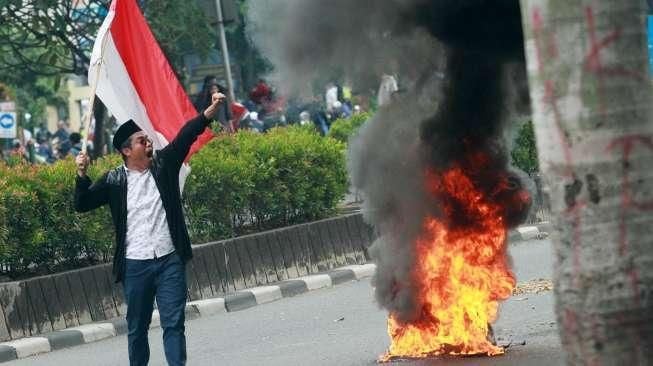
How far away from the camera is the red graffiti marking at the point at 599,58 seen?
4828mm

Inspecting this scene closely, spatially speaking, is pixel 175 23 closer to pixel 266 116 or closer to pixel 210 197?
pixel 210 197

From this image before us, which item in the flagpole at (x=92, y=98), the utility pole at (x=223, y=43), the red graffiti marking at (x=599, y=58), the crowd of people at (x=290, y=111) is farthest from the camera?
the crowd of people at (x=290, y=111)

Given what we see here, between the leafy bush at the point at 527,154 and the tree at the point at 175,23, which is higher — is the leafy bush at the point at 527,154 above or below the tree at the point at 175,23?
below

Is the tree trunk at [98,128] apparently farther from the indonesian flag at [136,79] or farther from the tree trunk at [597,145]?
the tree trunk at [597,145]

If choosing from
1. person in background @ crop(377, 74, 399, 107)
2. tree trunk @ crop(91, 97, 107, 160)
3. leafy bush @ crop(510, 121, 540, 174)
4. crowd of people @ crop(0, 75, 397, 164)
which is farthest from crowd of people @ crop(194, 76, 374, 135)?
person in background @ crop(377, 74, 399, 107)

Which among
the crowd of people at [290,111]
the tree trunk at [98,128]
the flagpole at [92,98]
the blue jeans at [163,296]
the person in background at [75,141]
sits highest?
the person in background at [75,141]

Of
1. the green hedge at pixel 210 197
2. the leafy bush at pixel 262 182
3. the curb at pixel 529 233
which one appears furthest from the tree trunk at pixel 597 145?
the curb at pixel 529 233

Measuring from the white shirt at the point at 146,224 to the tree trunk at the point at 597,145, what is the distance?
3.64m

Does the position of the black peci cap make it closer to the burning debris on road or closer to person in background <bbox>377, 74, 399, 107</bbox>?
the burning debris on road

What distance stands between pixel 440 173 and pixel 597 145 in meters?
4.13

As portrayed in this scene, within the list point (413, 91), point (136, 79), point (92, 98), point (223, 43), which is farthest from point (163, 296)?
point (223, 43)

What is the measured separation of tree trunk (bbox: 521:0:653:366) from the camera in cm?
486

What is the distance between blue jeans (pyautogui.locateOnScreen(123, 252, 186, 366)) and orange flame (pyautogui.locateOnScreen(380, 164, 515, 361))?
1.41 m

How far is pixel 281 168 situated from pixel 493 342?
714 cm
